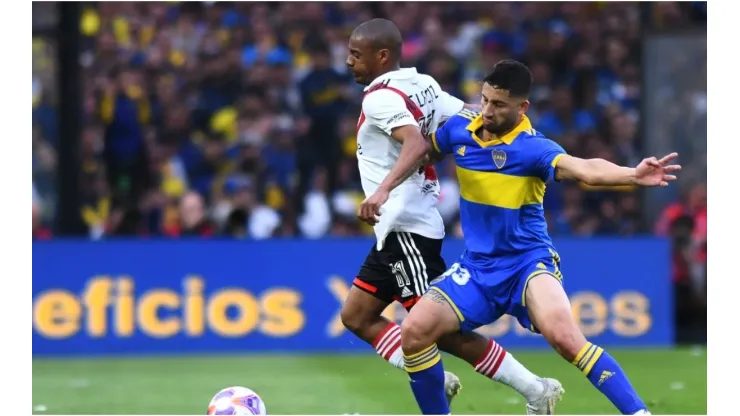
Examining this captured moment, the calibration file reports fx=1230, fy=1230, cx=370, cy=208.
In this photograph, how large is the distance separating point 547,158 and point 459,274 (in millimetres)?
848

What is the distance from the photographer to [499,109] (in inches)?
261

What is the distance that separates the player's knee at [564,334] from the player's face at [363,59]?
6.09ft

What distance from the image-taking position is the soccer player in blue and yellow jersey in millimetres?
6559

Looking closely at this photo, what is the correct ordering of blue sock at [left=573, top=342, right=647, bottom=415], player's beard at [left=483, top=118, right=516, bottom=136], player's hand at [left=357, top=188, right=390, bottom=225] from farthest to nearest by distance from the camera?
player's beard at [left=483, top=118, right=516, bottom=136] → player's hand at [left=357, top=188, right=390, bottom=225] → blue sock at [left=573, top=342, right=647, bottom=415]

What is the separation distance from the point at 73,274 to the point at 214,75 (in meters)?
3.58

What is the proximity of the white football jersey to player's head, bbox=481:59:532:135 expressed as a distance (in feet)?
2.09

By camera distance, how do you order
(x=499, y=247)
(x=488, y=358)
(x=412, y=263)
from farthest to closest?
(x=412, y=263)
(x=488, y=358)
(x=499, y=247)

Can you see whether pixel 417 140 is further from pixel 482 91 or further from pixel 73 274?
pixel 73 274

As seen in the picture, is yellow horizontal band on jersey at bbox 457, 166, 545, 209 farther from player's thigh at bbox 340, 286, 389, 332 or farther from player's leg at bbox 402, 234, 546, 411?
player's thigh at bbox 340, 286, 389, 332

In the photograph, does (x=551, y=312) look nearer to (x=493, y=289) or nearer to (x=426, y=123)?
(x=493, y=289)

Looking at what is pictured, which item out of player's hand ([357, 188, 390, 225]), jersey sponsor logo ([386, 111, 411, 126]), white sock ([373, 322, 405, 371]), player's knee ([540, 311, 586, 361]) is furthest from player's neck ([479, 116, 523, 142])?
white sock ([373, 322, 405, 371])

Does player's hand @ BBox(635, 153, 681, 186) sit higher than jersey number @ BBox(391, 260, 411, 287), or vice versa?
player's hand @ BBox(635, 153, 681, 186)

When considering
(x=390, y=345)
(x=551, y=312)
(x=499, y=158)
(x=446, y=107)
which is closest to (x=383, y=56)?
(x=446, y=107)

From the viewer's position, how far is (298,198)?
14633 mm
